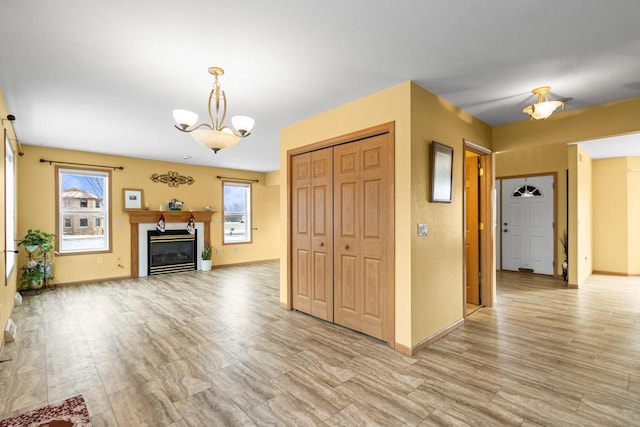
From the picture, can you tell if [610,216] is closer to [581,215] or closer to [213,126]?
[581,215]

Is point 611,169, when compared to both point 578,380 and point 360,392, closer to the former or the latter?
point 578,380

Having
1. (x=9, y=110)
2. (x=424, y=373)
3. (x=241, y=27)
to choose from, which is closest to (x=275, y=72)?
(x=241, y=27)

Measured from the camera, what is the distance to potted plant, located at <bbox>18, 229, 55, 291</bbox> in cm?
502

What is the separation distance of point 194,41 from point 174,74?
669 mm

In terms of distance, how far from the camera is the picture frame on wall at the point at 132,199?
662 centimetres

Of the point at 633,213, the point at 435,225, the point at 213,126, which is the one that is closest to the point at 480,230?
the point at 435,225

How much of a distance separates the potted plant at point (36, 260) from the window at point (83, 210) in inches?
15.5

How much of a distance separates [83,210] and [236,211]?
3.38 metres

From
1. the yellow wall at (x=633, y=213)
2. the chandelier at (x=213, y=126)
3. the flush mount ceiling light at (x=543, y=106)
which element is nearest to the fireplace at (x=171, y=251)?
the chandelier at (x=213, y=126)

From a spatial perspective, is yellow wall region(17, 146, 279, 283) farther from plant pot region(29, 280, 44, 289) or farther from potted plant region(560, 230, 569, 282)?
potted plant region(560, 230, 569, 282)

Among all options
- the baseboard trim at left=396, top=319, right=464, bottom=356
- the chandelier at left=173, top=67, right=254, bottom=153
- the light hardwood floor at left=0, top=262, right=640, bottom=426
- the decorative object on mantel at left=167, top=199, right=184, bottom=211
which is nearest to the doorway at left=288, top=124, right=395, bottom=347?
the baseboard trim at left=396, top=319, right=464, bottom=356

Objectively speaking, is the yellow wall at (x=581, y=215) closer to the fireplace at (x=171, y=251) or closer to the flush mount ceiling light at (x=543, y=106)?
the flush mount ceiling light at (x=543, y=106)

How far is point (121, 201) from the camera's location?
659 cm

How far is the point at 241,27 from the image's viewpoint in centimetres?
212
